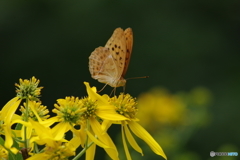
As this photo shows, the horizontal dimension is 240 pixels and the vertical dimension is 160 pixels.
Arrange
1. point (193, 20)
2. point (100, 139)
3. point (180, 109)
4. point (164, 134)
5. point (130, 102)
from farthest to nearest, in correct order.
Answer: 1. point (193, 20)
2. point (180, 109)
3. point (164, 134)
4. point (130, 102)
5. point (100, 139)

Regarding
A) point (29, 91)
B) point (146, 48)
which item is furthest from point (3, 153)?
point (146, 48)

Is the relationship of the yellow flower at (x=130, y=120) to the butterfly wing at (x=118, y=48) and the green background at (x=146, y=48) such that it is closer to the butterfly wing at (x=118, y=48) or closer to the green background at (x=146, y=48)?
the butterfly wing at (x=118, y=48)

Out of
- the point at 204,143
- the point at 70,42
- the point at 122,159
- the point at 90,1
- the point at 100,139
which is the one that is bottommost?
the point at 204,143

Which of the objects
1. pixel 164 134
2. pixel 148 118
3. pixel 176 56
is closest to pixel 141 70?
pixel 176 56

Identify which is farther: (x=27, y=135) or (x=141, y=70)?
(x=141, y=70)

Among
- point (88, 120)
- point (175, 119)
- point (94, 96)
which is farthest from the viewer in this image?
point (175, 119)

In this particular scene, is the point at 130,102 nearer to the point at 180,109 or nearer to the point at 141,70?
the point at 180,109

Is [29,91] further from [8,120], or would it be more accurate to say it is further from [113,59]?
[113,59]
